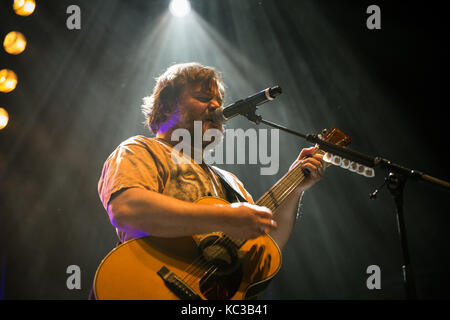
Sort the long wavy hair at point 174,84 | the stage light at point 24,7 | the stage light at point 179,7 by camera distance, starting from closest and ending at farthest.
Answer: the long wavy hair at point 174,84
the stage light at point 24,7
the stage light at point 179,7

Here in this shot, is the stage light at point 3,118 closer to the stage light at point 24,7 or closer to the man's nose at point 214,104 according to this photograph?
the stage light at point 24,7

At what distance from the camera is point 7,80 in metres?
3.84

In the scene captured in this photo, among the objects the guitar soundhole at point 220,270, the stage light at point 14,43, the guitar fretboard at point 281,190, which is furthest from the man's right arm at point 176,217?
the stage light at point 14,43

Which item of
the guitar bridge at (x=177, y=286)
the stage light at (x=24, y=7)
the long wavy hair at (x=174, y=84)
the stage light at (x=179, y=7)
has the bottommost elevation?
the guitar bridge at (x=177, y=286)

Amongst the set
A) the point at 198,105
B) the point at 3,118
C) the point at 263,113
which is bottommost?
the point at 198,105

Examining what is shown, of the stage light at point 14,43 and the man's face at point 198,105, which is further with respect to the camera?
the stage light at point 14,43

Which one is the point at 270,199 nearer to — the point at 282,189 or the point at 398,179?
the point at 282,189

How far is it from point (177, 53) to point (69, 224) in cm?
265

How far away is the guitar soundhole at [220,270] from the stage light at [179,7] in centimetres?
379

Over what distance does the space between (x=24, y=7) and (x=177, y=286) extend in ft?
12.4

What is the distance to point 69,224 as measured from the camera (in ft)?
13.3

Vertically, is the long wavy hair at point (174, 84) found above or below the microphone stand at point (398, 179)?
above

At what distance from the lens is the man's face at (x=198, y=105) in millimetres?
2330

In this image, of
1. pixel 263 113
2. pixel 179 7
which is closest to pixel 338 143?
pixel 263 113
